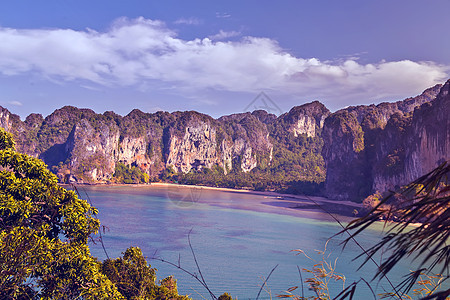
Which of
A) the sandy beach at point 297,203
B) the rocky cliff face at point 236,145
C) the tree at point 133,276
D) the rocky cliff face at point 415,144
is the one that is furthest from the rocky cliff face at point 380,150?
the tree at point 133,276

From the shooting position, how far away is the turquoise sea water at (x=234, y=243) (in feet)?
94.1

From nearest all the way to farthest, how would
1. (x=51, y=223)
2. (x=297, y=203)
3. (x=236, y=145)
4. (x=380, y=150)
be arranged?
(x=51, y=223), (x=380, y=150), (x=297, y=203), (x=236, y=145)

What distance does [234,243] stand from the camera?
42.5 m

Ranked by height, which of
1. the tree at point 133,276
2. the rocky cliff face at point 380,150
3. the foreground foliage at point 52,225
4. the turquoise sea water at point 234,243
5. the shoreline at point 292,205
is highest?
the rocky cliff face at point 380,150

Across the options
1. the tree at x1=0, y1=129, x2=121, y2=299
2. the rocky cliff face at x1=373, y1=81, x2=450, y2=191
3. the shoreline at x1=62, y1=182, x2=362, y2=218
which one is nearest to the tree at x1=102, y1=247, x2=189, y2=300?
the tree at x1=0, y1=129, x2=121, y2=299

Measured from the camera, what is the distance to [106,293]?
10875 millimetres

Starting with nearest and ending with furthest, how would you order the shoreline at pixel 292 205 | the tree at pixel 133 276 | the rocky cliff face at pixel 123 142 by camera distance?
the tree at pixel 133 276
the shoreline at pixel 292 205
the rocky cliff face at pixel 123 142

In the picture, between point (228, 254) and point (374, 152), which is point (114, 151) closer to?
point (374, 152)

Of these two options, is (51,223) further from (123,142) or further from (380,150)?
(123,142)

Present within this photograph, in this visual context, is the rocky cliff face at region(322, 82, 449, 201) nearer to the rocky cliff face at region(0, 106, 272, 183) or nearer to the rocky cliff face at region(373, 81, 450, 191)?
the rocky cliff face at region(373, 81, 450, 191)

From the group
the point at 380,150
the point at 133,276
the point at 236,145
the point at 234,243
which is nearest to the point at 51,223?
the point at 133,276

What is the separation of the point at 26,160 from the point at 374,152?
103 meters

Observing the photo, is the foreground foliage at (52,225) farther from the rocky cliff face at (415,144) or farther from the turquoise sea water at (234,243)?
the rocky cliff face at (415,144)

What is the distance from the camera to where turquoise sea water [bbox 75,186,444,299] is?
28.7m
